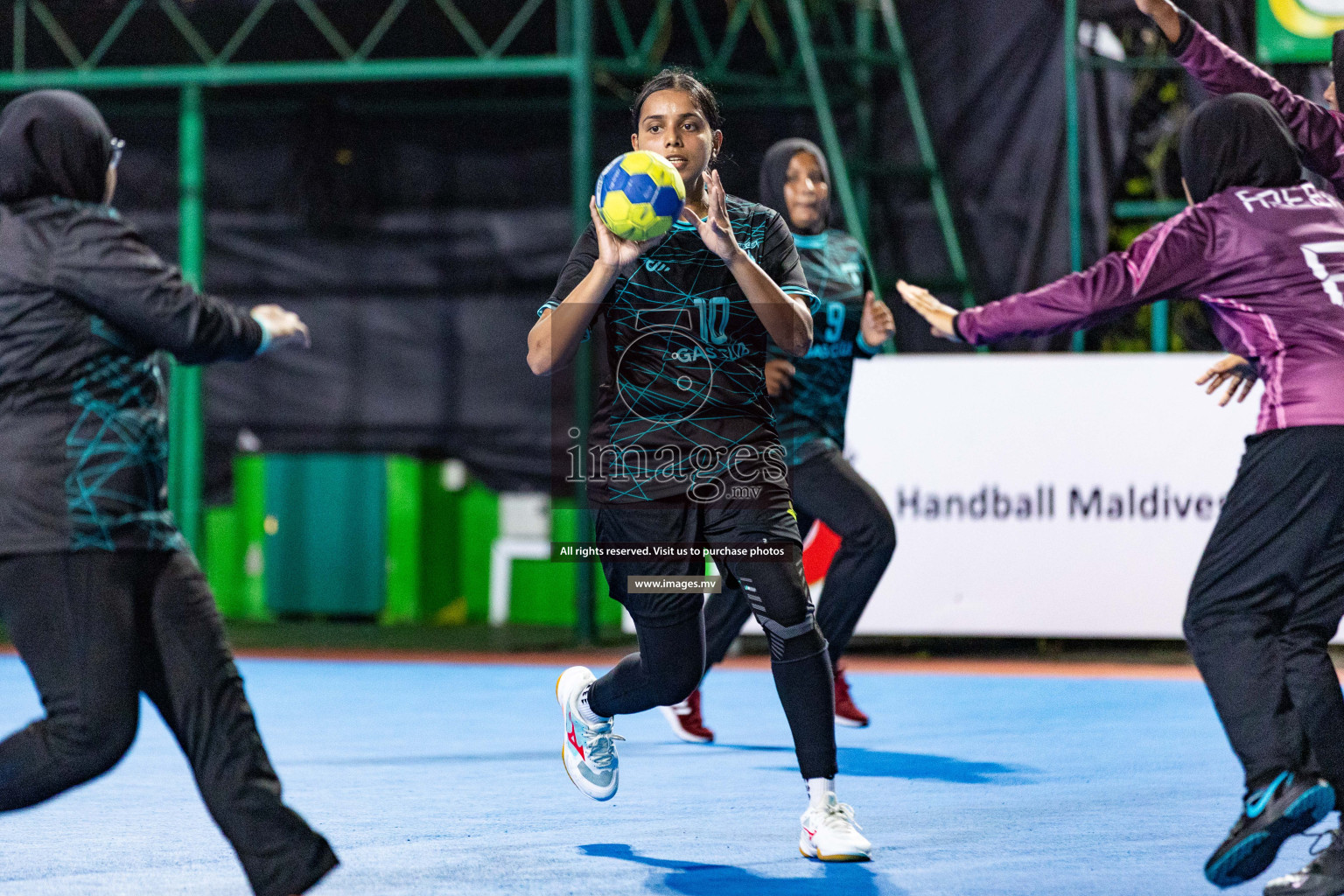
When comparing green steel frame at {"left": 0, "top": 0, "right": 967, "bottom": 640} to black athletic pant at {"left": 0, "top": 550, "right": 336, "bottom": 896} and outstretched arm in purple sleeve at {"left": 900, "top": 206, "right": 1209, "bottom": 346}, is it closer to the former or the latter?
outstretched arm in purple sleeve at {"left": 900, "top": 206, "right": 1209, "bottom": 346}

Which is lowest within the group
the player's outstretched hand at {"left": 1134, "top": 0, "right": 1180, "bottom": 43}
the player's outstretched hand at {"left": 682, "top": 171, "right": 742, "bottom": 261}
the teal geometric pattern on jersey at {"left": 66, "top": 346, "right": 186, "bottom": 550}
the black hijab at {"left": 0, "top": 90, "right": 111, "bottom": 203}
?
the teal geometric pattern on jersey at {"left": 66, "top": 346, "right": 186, "bottom": 550}

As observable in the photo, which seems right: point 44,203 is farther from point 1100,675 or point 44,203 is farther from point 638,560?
point 1100,675

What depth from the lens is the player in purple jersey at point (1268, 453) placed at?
347 centimetres

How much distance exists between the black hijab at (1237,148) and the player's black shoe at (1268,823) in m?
1.42

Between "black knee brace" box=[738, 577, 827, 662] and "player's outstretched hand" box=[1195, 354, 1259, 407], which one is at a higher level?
"player's outstretched hand" box=[1195, 354, 1259, 407]

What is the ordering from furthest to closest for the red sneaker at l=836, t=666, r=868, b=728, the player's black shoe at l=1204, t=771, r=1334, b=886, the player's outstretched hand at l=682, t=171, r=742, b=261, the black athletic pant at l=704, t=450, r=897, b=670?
the red sneaker at l=836, t=666, r=868, b=728
the black athletic pant at l=704, t=450, r=897, b=670
the player's outstretched hand at l=682, t=171, r=742, b=261
the player's black shoe at l=1204, t=771, r=1334, b=886

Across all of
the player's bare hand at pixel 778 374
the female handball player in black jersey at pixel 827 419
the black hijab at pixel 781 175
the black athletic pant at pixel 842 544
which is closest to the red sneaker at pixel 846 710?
the female handball player in black jersey at pixel 827 419

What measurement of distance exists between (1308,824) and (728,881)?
1.34 meters

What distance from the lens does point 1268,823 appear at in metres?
3.33

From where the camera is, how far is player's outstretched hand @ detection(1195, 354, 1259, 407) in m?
4.12

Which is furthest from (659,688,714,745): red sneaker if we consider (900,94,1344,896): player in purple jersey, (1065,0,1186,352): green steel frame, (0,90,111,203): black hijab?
(1065,0,1186,352): green steel frame

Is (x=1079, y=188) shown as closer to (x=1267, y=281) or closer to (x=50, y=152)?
(x=1267, y=281)

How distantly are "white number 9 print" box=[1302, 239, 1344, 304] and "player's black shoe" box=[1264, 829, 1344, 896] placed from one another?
127cm

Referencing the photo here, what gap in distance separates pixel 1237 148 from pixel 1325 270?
0.36m
